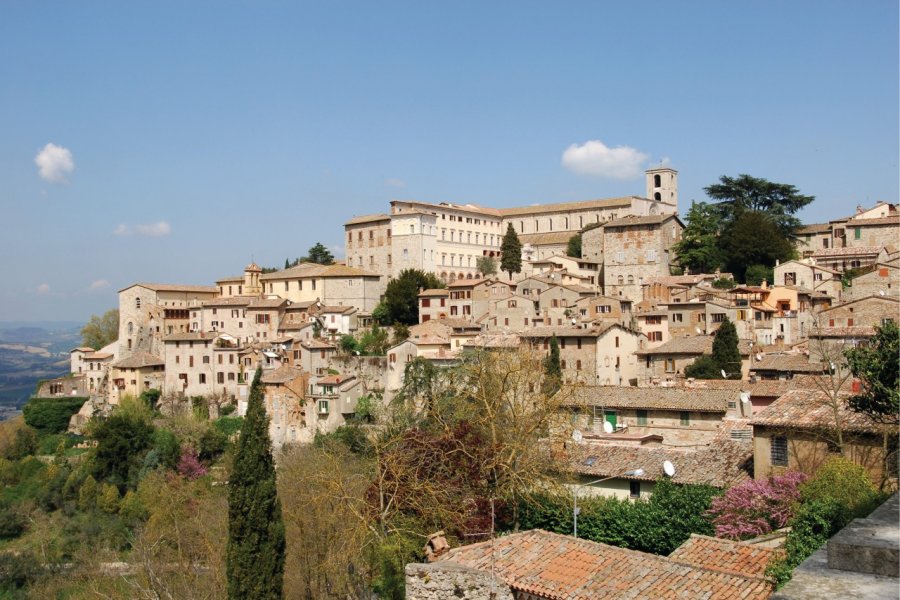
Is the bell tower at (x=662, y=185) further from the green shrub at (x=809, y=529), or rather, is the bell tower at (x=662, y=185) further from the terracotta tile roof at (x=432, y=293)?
the green shrub at (x=809, y=529)

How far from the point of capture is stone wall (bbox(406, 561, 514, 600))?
11344 millimetres

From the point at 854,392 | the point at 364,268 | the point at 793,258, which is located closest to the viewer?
the point at 854,392

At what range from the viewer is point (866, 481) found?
14078mm

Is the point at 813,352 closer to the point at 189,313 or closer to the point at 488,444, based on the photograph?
the point at 488,444

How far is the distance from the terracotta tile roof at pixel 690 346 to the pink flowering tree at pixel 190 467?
24865 millimetres

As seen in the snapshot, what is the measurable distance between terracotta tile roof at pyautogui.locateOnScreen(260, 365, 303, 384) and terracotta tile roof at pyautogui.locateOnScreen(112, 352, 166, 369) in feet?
41.0

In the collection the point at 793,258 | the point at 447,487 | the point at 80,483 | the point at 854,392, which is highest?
the point at 793,258

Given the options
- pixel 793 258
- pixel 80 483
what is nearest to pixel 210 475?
pixel 80 483

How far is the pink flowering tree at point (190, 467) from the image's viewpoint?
47250 millimetres

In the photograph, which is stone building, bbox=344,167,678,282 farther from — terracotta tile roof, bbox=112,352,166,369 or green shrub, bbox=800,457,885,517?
green shrub, bbox=800,457,885,517

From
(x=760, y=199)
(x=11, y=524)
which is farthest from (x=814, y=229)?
(x=11, y=524)

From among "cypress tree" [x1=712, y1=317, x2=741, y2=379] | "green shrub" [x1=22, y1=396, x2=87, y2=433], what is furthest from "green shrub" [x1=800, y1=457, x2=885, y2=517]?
"green shrub" [x1=22, y1=396, x2=87, y2=433]

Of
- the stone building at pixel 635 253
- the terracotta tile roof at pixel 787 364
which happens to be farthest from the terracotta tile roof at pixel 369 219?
the terracotta tile roof at pixel 787 364

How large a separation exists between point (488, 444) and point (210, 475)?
29.6 meters
